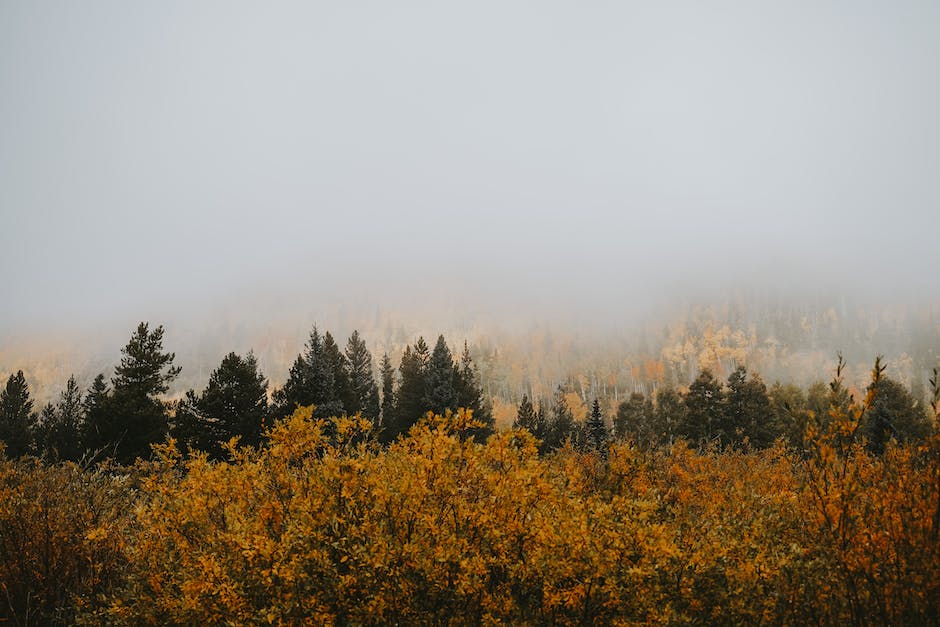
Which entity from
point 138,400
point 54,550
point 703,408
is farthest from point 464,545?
point 703,408

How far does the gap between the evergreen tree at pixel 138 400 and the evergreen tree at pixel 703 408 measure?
144 ft

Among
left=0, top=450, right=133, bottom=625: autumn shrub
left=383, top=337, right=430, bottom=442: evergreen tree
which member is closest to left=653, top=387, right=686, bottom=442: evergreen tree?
left=383, top=337, right=430, bottom=442: evergreen tree

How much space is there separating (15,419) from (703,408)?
211 feet

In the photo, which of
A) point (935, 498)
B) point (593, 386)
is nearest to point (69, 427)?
point (935, 498)

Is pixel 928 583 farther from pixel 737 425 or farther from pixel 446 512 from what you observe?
pixel 737 425

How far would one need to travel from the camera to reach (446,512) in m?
5.45

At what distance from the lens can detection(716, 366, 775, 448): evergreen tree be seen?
1656 inches

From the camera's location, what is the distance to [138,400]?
86.9 ft

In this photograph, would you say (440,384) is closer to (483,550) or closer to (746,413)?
(746,413)

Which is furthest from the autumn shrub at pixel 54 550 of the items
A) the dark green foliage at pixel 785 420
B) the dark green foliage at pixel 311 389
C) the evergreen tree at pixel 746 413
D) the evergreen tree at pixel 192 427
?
the evergreen tree at pixel 746 413

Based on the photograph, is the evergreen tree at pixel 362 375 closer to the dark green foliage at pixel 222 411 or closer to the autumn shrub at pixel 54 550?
the dark green foliage at pixel 222 411

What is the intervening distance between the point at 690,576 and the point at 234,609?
5147 mm

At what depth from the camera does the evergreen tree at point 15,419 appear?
37094 millimetres

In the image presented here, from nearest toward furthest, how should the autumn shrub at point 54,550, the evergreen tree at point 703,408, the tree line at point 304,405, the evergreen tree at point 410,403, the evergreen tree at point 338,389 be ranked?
1. the autumn shrub at point 54,550
2. the tree line at point 304,405
3. the evergreen tree at point 338,389
4. the evergreen tree at point 410,403
5. the evergreen tree at point 703,408
